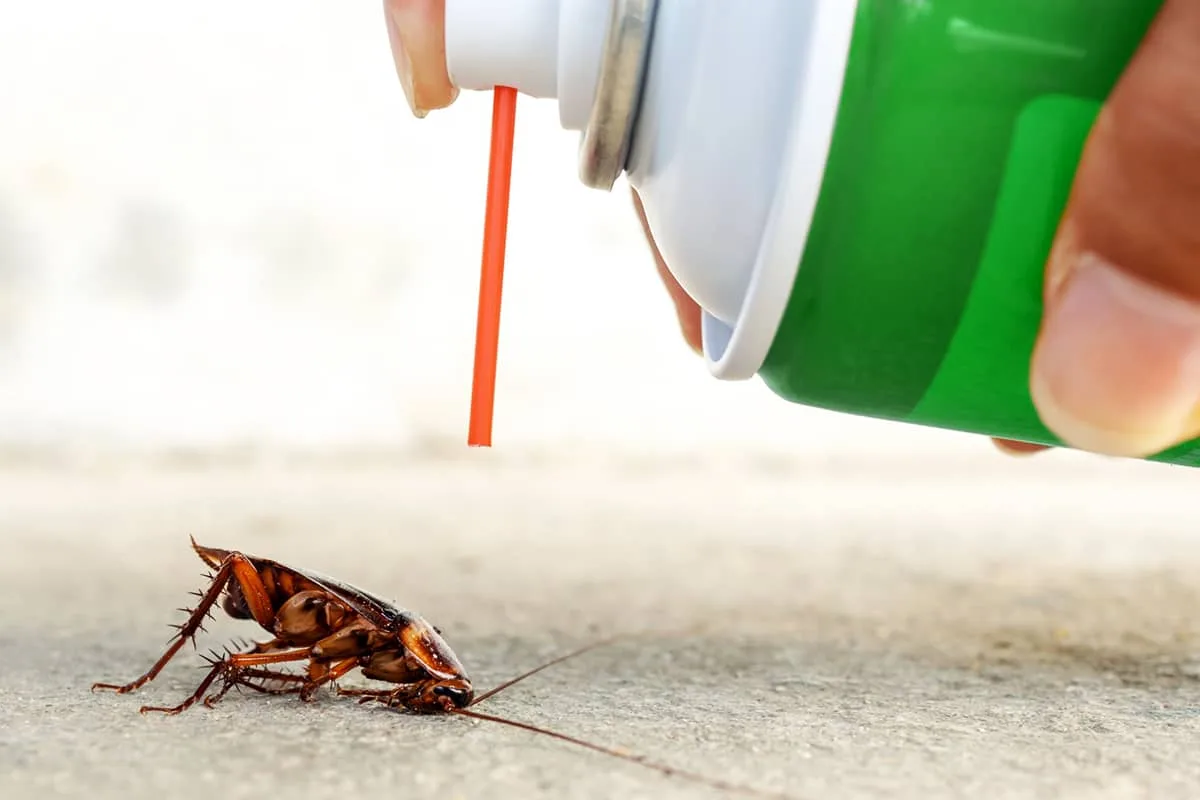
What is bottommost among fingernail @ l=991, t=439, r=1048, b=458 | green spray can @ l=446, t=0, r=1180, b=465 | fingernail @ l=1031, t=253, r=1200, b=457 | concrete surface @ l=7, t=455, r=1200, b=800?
concrete surface @ l=7, t=455, r=1200, b=800

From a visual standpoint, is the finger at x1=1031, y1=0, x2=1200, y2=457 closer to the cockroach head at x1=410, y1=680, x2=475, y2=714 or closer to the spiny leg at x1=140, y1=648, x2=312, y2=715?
the cockroach head at x1=410, y1=680, x2=475, y2=714

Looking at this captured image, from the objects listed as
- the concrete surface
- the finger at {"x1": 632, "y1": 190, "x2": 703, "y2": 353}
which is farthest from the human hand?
the finger at {"x1": 632, "y1": 190, "x2": 703, "y2": 353}

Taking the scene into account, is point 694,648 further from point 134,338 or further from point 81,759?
point 134,338

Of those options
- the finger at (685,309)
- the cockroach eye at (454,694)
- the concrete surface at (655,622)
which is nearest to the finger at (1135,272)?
the concrete surface at (655,622)

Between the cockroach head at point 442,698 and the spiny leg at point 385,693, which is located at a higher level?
the cockroach head at point 442,698

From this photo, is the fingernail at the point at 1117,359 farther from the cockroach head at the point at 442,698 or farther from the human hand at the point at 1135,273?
the cockroach head at the point at 442,698

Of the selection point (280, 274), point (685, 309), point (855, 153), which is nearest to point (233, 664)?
point (685, 309)

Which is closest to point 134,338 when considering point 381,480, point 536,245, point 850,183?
point 381,480

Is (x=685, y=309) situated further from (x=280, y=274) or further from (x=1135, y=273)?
(x=280, y=274)
